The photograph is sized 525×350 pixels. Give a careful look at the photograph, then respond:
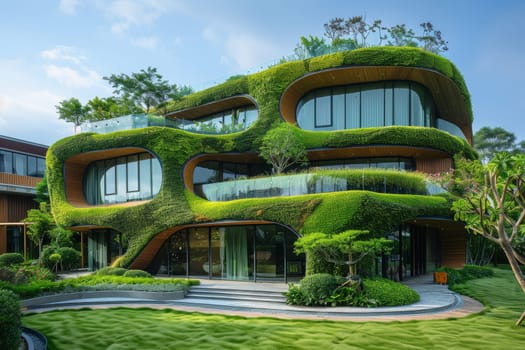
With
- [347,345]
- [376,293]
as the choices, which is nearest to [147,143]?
[376,293]

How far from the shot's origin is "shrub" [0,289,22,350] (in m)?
7.98

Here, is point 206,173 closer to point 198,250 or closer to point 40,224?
point 198,250

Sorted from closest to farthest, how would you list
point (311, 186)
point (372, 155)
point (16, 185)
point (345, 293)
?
point (345, 293), point (311, 186), point (372, 155), point (16, 185)

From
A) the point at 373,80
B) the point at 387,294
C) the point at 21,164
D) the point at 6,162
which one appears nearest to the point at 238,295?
the point at 387,294

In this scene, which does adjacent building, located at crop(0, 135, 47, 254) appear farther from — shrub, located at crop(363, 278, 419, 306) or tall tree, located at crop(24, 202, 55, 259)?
shrub, located at crop(363, 278, 419, 306)

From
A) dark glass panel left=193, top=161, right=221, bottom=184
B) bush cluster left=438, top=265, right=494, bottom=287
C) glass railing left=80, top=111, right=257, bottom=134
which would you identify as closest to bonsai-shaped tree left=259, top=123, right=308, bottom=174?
glass railing left=80, top=111, right=257, bottom=134

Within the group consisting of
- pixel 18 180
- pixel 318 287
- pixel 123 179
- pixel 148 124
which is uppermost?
pixel 148 124

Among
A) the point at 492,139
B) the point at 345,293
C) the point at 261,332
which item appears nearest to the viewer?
the point at 261,332

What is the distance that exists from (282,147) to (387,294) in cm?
1097

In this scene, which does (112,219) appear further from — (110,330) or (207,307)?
(110,330)

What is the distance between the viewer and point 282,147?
23531 millimetres

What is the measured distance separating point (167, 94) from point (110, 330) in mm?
24031

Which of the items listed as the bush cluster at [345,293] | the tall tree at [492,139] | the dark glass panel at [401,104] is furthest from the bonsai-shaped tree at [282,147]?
the tall tree at [492,139]

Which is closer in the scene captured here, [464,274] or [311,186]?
[311,186]
